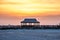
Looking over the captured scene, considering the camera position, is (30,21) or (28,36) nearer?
(28,36)

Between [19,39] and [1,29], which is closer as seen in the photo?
[19,39]

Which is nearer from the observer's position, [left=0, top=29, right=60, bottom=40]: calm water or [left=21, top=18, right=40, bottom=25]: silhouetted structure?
[left=0, top=29, right=60, bottom=40]: calm water

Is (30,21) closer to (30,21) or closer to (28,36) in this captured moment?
(30,21)

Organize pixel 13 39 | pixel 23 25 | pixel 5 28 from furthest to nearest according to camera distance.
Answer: pixel 5 28
pixel 23 25
pixel 13 39

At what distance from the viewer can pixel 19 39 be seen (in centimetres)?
6391

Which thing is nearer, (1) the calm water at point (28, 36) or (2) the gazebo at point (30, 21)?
(1) the calm water at point (28, 36)

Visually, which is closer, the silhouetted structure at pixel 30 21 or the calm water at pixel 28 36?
the calm water at pixel 28 36

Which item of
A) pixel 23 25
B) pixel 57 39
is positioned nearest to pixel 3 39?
pixel 57 39

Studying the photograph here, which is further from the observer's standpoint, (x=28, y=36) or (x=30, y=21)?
→ (x=30, y=21)

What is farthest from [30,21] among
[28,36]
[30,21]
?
[28,36]

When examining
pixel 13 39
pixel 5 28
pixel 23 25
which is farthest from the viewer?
pixel 5 28

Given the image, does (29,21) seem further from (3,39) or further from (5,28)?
(3,39)

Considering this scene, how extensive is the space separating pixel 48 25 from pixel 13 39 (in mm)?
44630

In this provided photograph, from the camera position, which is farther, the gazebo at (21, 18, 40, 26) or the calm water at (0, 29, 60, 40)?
the gazebo at (21, 18, 40, 26)
